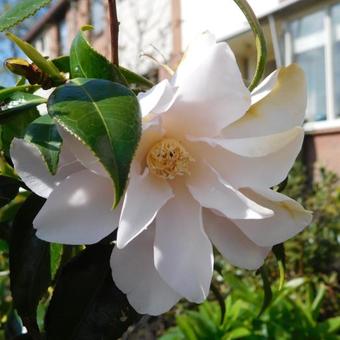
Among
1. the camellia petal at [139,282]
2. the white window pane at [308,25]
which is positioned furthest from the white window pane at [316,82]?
the camellia petal at [139,282]

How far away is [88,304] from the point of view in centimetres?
60

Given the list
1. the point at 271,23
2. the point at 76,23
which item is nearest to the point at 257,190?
the point at 271,23

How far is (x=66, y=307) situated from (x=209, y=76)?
30 centimetres

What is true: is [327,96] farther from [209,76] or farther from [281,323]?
[209,76]

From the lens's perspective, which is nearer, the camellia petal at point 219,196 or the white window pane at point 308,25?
the camellia petal at point 219,196

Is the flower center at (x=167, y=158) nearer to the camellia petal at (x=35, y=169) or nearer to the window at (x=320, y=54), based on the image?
the camellia petal at (x=35, y=169)

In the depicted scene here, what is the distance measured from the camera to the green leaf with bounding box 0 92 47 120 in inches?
22.6

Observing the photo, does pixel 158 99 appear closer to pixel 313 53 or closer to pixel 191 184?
pixel 191 184

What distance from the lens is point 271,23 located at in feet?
25.1

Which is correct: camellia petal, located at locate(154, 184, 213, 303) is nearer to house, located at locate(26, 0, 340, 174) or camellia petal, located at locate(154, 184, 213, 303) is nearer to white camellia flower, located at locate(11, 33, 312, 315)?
white camellia flower, located at locate(11, 33, 312, 315)

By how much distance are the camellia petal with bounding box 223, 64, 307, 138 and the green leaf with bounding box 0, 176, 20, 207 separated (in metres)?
0.27

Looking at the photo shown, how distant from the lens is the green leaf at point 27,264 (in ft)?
2.02

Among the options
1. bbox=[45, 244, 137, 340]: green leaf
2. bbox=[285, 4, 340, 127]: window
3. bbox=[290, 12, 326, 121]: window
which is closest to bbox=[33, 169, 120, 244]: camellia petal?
bbox=[45, 244, 137, 340]: green leaf

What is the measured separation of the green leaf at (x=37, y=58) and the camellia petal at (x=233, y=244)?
0.71 ft
